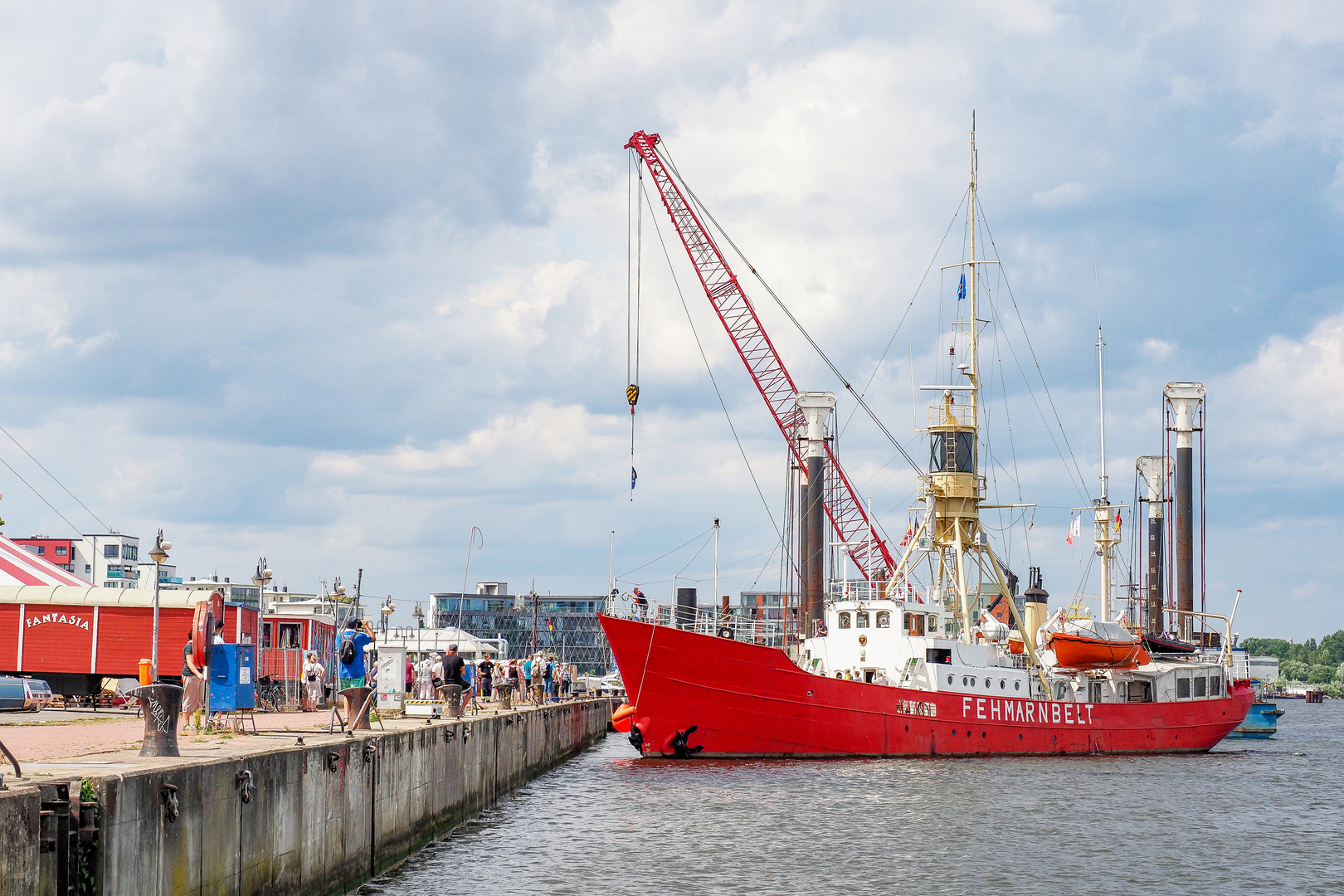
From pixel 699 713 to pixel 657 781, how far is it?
4.93 meters

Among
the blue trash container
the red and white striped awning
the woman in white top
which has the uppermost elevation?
the red and white striped awning

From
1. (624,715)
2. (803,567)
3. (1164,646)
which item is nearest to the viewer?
(624,715)

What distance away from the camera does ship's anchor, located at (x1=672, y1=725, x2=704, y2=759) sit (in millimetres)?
43750

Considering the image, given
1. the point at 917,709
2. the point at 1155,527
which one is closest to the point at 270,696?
the point at 917,709

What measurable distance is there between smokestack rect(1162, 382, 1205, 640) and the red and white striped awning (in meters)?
56.9

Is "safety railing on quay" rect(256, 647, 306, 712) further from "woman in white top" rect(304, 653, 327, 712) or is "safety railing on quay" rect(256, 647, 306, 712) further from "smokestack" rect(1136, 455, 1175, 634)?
"smokestack" rect(1136, 455, 1175, 634)

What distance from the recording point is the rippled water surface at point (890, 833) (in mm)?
23922

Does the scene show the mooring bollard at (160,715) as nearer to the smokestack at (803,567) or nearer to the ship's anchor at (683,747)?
the ship's anchor at (683,747)

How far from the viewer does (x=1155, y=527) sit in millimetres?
83062

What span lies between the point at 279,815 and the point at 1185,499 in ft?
228

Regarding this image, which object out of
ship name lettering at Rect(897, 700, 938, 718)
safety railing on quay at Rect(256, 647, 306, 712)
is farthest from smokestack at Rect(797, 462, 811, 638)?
safety railing on quay at Rect(256, 647, 306, 712)

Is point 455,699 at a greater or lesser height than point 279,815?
lesser

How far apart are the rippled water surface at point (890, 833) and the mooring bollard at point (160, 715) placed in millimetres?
7133

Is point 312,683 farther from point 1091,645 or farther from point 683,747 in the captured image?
point 1091,645
